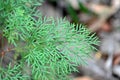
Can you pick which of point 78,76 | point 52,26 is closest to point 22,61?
point 52,26

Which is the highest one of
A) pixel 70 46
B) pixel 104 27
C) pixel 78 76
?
pixel 104 27

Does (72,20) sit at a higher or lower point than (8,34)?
higher

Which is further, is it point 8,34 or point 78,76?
point 78,76

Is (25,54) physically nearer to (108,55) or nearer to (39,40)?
(39,40)

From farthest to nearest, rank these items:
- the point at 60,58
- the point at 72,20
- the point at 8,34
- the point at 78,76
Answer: the point at 72,20 < the point at 78,76 < the point at 60,58 < the point at 8,34

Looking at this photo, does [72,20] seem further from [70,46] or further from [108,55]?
[70,46]

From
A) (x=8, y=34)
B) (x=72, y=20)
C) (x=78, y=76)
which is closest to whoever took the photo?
(x=8, y=34)
